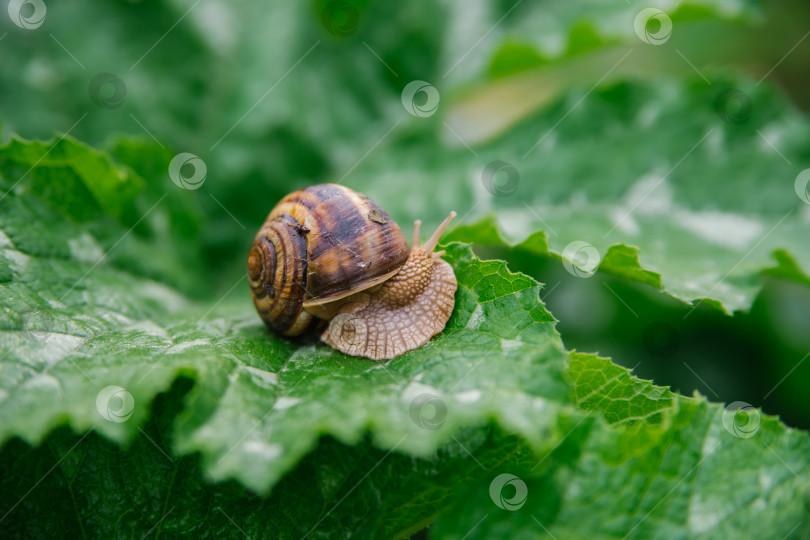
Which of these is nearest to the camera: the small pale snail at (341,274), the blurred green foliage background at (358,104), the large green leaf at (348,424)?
the large green leaf at (348,424)

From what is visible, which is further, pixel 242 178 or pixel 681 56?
pixel 681 56

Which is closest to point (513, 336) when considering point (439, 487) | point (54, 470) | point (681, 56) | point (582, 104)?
point (439, 487)

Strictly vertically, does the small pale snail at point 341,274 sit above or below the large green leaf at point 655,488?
below

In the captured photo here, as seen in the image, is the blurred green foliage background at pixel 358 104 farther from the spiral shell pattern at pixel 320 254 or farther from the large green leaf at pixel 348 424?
the large green leaf at pixel 348 424

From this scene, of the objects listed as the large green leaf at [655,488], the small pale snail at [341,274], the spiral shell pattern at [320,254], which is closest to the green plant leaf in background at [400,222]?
the large green leaf at [655,488]

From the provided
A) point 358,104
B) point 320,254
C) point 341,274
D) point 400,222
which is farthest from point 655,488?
point 358,104

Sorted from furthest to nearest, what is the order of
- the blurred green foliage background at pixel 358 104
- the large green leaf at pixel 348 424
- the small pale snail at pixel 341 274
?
the blurred green foliage background at pixel 358 104 < the small pale snail at pixel 341 274 < the large green leaf at pixel 348 424

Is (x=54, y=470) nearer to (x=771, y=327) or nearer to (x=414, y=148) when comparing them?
(x=414, y=148)

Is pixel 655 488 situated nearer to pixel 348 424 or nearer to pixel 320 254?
pixel 348 424
